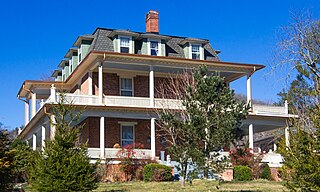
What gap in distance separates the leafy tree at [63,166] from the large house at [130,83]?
39.3 ft

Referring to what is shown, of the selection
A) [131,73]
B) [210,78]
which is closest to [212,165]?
[210,78]

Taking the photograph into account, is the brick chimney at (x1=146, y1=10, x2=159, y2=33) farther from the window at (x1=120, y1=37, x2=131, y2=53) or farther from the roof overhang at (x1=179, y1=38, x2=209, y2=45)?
the window at (x1=120, y1=37, x2=131, y2=53)

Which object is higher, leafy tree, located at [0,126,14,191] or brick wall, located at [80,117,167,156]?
brick wall, located at [80,117,167,156]

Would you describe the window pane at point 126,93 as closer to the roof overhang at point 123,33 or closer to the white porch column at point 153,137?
the roof overhang at point 123,33

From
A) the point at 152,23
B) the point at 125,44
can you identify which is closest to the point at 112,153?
the point at 125,44

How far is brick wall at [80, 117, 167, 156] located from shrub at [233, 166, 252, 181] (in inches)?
288

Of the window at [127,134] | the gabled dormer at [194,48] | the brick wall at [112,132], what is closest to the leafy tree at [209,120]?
the brick wall at [112,132]

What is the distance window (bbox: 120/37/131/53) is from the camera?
3322 cm

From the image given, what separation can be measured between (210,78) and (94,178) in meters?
4.95

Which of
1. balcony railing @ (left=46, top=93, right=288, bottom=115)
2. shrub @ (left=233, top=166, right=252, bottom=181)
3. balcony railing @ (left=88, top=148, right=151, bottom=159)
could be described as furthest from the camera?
balcony railing @ (left=46, top=93, right=288, bottom=115)

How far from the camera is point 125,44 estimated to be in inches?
1314

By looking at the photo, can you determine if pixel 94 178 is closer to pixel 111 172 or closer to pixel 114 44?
pixel 111 172

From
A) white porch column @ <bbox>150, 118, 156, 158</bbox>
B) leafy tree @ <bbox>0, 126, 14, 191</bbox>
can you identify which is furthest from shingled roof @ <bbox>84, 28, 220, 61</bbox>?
leafy tree @ <bbox>0, 126, 14, 191</bbox>

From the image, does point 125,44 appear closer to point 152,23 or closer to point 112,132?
point 152,23
